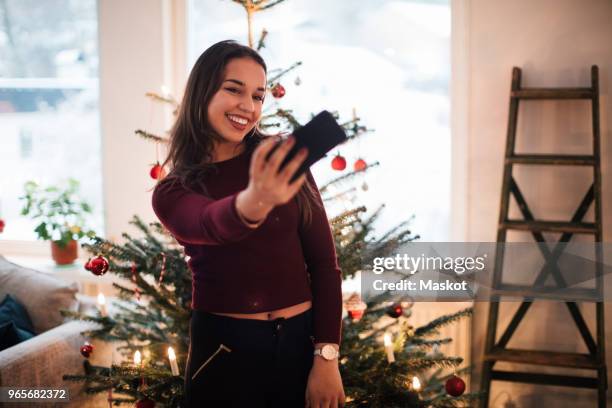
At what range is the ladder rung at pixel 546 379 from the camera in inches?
90.4

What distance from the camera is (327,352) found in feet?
3.95

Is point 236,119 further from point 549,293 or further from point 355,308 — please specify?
point 549,293

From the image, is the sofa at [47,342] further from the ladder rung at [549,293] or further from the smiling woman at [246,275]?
the ladder rung at [549,293]

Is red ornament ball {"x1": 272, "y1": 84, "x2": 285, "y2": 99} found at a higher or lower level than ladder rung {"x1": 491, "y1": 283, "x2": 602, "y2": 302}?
higher

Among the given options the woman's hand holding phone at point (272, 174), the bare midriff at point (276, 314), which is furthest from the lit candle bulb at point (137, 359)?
the woman's hand holding phone at point (272, 174)

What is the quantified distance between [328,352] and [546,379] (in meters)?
1.50

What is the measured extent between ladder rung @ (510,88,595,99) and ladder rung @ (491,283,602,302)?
2.43 feet

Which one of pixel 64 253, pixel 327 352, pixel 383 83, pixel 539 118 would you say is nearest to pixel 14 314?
pixel 64 253

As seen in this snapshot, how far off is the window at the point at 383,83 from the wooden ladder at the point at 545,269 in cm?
39

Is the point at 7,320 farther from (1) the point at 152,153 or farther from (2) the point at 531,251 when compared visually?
(2) the point at 531,251

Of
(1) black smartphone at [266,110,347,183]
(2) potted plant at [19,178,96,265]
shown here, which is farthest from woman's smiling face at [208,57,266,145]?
(2) potted plant at [19,178,96,265]

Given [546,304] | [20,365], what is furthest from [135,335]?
[546,304]

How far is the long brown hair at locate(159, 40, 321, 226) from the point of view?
47.4 inches

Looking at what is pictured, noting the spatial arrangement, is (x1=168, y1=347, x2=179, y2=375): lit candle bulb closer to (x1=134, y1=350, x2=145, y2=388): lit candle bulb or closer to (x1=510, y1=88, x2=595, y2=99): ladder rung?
(x1=134, y1=350, x2=145, y2=388): lit candle bulb
